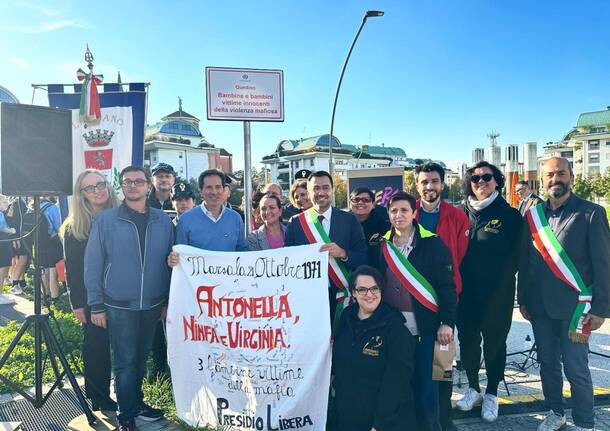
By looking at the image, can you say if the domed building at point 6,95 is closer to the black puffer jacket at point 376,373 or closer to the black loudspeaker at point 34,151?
the black loudspeaker at point 34,151

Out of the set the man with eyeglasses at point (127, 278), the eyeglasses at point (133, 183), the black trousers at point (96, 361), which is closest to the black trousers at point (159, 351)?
the black trousers at point (96, 361)

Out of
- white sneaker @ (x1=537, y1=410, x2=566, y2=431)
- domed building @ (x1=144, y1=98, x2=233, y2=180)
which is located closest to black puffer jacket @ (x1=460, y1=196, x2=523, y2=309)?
white sneaker @ (x1=537, y1=410, x2=566, y2=431)

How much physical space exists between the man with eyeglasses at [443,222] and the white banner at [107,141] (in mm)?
3934

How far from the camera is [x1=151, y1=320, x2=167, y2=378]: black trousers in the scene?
4125mm

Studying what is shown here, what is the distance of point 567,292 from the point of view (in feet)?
10.3

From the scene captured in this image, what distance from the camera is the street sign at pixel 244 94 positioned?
14.1 feet

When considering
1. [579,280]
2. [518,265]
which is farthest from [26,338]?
[579,280]

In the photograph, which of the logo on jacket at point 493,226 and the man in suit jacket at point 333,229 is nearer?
the man in suit jacket at point 333,229

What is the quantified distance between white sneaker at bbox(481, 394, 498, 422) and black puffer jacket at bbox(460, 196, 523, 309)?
0.79 metres

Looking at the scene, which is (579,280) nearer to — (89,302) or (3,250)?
(89,302)

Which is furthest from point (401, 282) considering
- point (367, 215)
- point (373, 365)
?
point (367, 215)

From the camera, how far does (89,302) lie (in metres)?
3.13

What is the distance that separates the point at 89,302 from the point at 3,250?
610cm

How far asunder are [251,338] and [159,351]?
1497 millimetres
